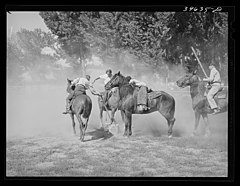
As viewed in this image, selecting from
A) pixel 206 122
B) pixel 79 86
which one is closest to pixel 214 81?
pixel 206 122

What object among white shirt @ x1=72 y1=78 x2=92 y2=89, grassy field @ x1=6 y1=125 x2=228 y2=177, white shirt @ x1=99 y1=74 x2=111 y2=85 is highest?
white shirt @ x1=99 y1=74 x2=111 y2=85

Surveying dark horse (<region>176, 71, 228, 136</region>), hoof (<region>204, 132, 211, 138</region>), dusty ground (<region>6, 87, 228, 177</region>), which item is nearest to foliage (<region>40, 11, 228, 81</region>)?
dark horse (<region>176, 71, 228, 136</region>)

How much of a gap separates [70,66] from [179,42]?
0.99m

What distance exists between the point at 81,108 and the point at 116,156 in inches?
20.5

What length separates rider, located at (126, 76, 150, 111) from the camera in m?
2.99

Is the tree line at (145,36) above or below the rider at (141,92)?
above

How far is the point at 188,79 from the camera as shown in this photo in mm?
2998

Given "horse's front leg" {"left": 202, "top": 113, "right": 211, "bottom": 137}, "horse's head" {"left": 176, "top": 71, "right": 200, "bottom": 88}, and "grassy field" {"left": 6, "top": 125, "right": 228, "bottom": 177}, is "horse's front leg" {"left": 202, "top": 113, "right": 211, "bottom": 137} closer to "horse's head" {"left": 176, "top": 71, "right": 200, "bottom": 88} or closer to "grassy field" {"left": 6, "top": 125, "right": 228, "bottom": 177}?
"grassy field" {"left": 6, "top": 125, "right": 228, "bottom": 177}

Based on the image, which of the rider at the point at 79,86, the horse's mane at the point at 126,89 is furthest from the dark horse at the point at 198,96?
the rider at the point at 79,86

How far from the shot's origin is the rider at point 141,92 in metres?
2.99

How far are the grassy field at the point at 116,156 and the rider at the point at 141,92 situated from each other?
28 centimetres
